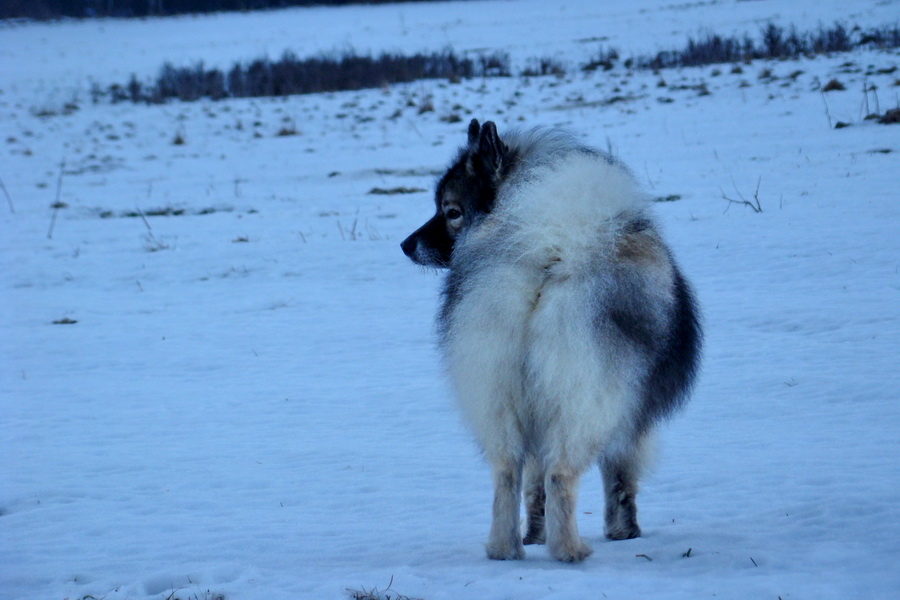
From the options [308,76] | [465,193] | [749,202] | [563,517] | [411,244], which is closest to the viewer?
[563,517]

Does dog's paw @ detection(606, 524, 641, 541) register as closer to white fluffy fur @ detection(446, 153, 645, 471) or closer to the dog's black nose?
white fluffy fur @ detection(446, 153, 645, 471)

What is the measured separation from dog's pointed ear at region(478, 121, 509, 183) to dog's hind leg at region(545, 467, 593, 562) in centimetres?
130

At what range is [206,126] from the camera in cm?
2097

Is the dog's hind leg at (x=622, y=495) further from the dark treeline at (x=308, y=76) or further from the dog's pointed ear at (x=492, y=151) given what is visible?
the dark treeline at (x=308, y=76)

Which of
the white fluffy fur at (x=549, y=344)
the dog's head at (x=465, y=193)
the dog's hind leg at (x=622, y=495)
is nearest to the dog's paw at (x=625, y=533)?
the dog's hind leg at (x=622, y=495)

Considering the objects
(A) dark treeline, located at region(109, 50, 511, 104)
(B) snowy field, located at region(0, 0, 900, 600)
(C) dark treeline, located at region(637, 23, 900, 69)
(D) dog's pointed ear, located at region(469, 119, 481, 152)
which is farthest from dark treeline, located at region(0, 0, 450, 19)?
(D) dog's pointed ear, located at region(469, 119, 481, 152)

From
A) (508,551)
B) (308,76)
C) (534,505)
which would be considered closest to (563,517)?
(508,551)

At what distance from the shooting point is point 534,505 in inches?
147

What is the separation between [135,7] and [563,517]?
49083 millimetres

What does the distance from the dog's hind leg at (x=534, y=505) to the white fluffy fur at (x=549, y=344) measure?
1.01ft

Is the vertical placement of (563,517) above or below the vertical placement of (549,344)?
below

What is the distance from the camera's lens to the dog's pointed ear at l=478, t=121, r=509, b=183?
366cm

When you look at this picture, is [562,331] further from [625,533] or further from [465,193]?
[625,533]

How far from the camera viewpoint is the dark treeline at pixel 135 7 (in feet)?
131
